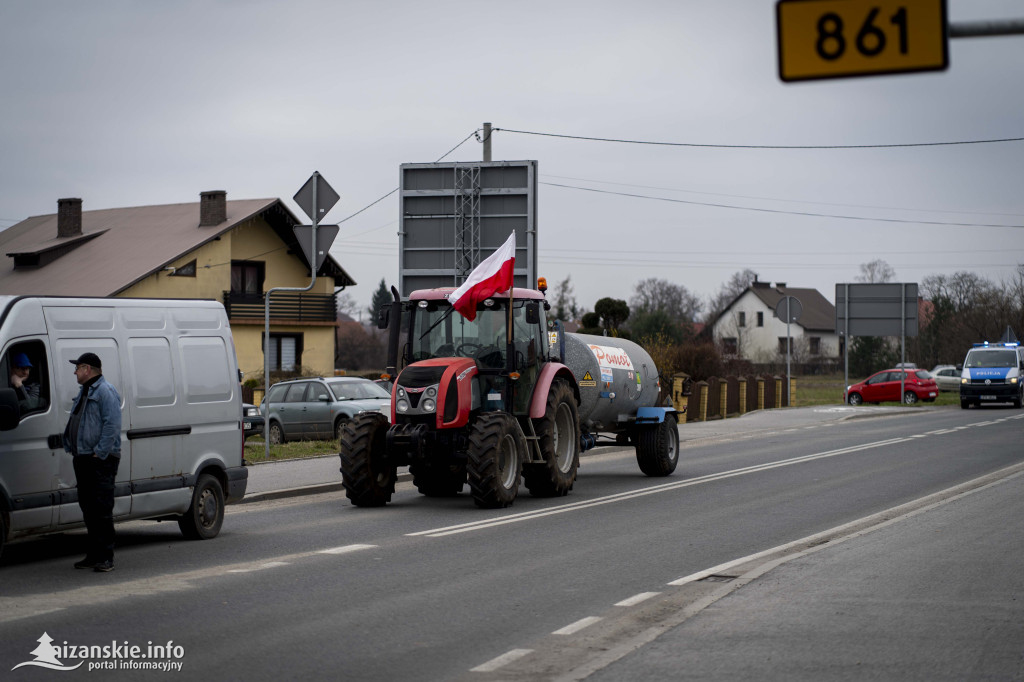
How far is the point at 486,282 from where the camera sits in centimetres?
1534

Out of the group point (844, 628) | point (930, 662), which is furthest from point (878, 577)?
point (930, 662)

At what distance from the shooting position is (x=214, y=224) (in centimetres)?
4831

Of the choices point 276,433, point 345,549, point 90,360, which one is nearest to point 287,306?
point 276,433

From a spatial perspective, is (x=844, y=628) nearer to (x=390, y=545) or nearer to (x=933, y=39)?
(x=933, y=39)

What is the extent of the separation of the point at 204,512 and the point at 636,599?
17.9 feet

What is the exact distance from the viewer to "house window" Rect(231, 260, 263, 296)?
161 feet

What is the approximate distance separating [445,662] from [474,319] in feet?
30.2

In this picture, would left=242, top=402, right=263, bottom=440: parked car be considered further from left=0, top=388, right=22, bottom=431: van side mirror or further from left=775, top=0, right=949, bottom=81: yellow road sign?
left=775, top=0, right=949, bottom=81: yellow road sign

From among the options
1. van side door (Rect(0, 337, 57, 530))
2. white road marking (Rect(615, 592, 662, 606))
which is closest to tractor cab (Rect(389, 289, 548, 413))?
van side door (Rect(0, 337, 57, 530))

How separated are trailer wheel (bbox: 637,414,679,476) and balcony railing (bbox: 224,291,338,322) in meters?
30.4

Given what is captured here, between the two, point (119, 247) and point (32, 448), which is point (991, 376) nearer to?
point (119, 247)

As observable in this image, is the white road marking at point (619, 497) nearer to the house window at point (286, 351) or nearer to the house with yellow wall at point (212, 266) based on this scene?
the house with yellow wall at point (212, 266)

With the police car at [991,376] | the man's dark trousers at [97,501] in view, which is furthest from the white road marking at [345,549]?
the police car at [991,376]

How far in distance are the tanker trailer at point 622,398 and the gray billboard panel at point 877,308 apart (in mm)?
28434
